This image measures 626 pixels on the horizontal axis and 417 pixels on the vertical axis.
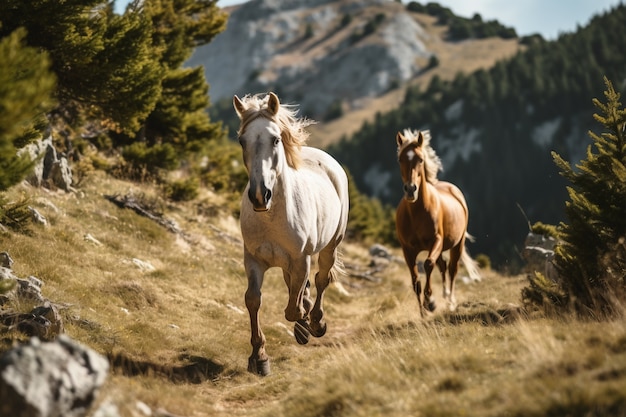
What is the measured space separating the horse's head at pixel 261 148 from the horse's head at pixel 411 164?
4112 millimetres

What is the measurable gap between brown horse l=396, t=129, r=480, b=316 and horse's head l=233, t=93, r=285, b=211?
4.30m

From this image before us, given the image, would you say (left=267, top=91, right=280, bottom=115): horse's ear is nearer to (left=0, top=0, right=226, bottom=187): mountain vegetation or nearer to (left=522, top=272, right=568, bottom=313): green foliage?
(left=0, top=0, right=226, bottom=187): mountain vegetation

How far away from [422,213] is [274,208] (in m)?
5.11

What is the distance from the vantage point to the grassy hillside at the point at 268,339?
14.4 feet

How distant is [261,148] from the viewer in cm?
658

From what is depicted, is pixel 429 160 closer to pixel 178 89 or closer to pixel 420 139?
pixel 420 139

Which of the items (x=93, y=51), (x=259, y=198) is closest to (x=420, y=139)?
(x=259, y=198)

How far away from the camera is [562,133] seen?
110125 millimetres

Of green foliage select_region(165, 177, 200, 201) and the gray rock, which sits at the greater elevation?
the gray rock

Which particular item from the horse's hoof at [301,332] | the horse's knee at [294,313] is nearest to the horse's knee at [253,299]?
the horse's knee at [294,313]

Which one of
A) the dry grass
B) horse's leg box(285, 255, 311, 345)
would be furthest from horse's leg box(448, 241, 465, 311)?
the dry grass

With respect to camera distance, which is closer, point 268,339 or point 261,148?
point 261,148

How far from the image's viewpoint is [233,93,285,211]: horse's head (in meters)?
6.29

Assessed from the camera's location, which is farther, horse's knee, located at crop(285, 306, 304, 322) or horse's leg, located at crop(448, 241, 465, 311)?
horse's leg, located at crop(448, 241, 465, 311)
